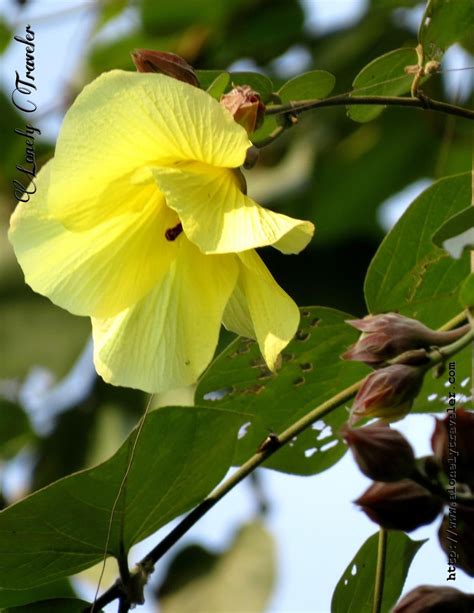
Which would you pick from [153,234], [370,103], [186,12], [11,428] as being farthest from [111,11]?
[370,103]

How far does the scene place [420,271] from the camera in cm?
97

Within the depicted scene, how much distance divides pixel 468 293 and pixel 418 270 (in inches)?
7.6

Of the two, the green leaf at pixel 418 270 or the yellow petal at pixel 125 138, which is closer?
the yellow petal at pixel 125 138

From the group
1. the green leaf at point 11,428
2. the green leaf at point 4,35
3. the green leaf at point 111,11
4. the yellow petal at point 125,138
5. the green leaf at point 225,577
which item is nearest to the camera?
the yellow petal at point 125,138

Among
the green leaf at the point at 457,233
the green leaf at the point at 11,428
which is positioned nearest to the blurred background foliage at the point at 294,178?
the green leaf at the point at 11,428

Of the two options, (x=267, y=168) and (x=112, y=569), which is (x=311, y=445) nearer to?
(x=112, y=569)

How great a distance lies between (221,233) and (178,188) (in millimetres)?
49

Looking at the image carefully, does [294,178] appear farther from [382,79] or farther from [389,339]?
[389,339]

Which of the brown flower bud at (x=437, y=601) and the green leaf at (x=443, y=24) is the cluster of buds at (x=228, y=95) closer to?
the green leaf at (x=443, y=24)

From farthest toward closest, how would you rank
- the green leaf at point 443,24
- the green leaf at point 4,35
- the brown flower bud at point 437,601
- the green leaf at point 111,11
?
the green leaf at point 111,11 → the green leaf at point 4,35 → the green leaf at point 443,24 → the brown flower bud at point 437,601

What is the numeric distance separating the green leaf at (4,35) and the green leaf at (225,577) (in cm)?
92

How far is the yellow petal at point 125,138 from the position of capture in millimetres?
762

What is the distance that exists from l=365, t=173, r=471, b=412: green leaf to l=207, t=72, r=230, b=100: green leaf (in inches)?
8.2

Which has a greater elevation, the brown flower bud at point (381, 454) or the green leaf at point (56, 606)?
Answer: the brown flower bud at point (381, 454)
